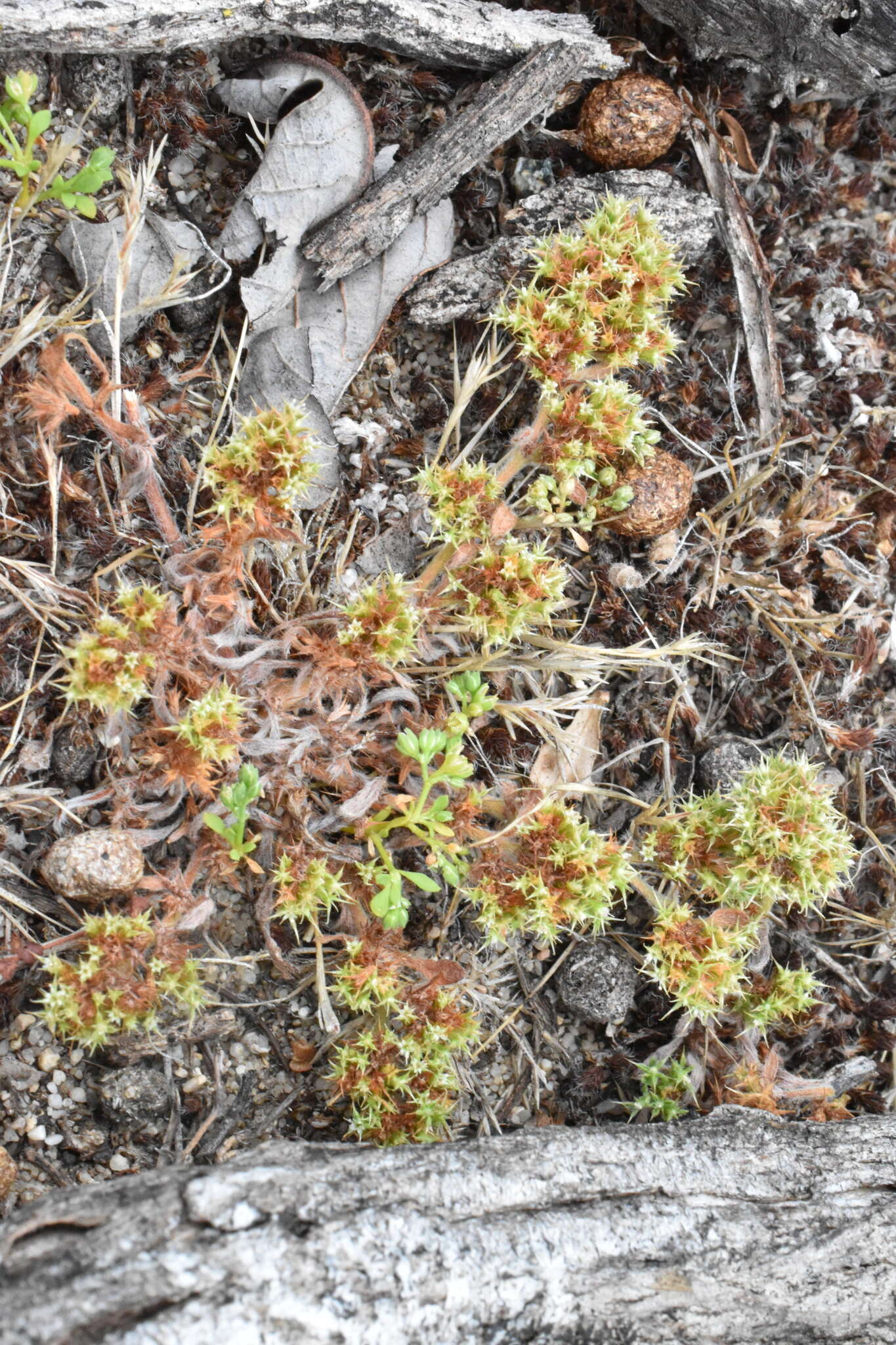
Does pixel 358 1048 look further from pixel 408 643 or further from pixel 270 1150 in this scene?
pixel 408 643

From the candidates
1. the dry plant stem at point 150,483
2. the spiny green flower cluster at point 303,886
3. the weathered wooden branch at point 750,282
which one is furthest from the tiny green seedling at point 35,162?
the weathered wooden branch at point 750,282

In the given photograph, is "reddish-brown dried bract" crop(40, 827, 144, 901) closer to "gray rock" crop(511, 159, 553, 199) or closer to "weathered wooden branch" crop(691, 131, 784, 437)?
"gray rock" crop(511, 159, 553, 199)

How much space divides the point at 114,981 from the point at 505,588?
183 centimetres

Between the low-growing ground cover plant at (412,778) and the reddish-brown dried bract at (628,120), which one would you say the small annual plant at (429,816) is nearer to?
the low-growing ground cover plant at (412,778)

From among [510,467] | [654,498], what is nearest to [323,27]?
[510,467]

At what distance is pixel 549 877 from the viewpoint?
3584 millimetres

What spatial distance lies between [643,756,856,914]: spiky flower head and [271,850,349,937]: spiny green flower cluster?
1.24m

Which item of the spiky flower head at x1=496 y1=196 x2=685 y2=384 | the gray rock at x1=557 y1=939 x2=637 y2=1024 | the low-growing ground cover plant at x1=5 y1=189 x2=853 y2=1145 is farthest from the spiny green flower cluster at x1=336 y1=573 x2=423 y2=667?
the gray rock at x1=557 y1=939 x2=637 y2=1024

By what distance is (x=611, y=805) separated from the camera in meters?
4.28

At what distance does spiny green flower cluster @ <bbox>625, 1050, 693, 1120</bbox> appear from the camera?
3930 mm

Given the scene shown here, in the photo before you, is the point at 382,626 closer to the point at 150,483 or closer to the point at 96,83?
the point at 150,483

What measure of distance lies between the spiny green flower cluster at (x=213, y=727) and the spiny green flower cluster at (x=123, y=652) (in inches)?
7.1

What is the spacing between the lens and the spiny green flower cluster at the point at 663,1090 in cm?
393

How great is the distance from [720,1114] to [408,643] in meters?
2.01
